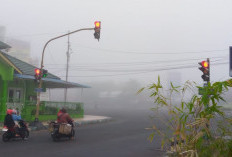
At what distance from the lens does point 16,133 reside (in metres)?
12.9

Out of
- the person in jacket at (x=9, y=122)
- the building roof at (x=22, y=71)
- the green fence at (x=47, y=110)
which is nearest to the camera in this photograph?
the person in jacket at (x=9, y=122)

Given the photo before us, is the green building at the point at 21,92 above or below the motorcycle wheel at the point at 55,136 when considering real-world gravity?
above

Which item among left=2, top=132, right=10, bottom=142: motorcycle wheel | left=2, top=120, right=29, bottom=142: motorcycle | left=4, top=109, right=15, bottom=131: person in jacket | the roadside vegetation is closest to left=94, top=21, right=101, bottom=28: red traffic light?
left=2, top=120, right=29, bottom=142: motorcycle

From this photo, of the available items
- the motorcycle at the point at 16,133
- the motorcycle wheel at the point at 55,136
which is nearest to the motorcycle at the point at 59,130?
the motorcycle wheel at the point at 55,136

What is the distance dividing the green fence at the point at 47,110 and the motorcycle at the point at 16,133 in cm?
685

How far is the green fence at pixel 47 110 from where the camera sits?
833 inches

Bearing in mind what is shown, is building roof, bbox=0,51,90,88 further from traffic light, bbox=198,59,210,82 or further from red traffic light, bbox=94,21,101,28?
traffic light, bbox=198,59,210,82

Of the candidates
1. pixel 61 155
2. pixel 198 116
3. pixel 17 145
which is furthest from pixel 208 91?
pixel 17 145

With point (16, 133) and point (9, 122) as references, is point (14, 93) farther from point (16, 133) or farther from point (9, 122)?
point (9, 122)

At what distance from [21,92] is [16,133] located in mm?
12624

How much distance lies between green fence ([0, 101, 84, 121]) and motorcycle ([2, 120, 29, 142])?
6.85m

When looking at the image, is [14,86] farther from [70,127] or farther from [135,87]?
[135,87]

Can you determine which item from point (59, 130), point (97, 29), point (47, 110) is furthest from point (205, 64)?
point (47, 110)

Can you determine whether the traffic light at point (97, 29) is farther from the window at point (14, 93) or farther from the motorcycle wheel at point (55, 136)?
the window at point (14, 93)
